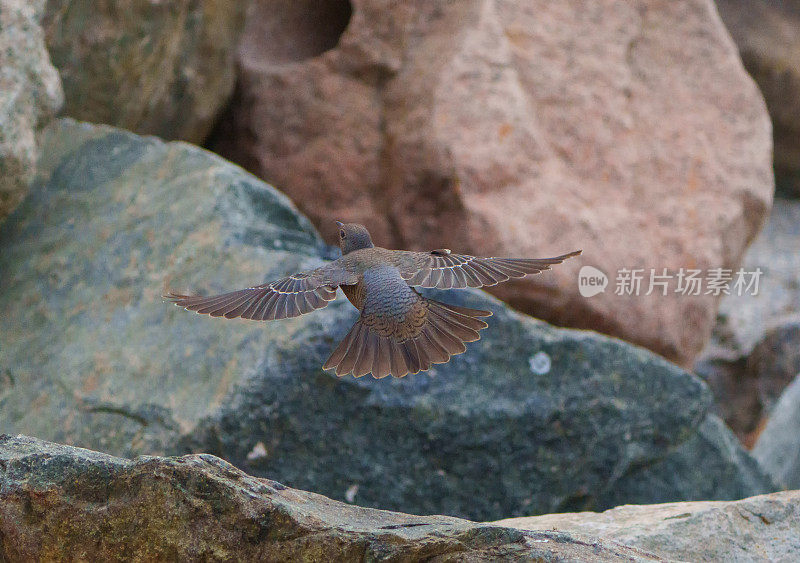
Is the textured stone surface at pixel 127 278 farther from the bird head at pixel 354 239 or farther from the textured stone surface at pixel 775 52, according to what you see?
the textured stone surface at pixel 775 52

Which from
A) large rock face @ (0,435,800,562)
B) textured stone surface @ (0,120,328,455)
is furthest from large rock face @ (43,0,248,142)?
large rock face @ (0,435,800,562)

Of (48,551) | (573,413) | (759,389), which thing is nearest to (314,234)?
(573,413)

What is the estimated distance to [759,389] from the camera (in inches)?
257

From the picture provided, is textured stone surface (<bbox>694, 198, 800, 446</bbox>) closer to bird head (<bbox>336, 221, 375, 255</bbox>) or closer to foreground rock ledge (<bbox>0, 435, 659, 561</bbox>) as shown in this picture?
bird head (<bbox>336, 221, 375, 255</bbox>)

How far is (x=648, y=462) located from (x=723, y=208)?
1.81 meters

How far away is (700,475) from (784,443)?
4.18 ft

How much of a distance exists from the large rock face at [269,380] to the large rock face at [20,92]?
478 mm

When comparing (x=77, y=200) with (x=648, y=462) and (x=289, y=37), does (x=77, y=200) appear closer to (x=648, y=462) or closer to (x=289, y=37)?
(x=289, y=37)

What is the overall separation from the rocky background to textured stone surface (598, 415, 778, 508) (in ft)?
0.05

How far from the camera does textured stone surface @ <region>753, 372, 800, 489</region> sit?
199 inches

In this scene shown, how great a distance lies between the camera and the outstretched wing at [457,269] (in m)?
2.92

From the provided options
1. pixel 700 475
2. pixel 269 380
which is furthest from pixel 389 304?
pixel 700 475

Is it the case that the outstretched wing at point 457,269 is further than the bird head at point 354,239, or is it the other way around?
the bird head at point 354,239

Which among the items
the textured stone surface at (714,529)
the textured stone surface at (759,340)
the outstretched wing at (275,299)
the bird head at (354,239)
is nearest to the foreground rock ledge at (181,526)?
the textured stone surface at (714,529)
